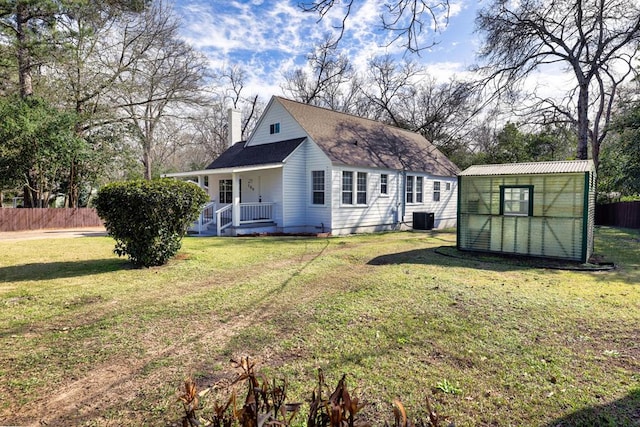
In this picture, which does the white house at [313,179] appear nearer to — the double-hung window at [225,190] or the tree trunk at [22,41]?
the double-hung window at [225,190]

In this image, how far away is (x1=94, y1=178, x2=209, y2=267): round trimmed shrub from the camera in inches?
295

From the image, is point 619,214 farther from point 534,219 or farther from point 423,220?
point 534,219

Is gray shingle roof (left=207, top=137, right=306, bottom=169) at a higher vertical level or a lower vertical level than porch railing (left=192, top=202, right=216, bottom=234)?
higher

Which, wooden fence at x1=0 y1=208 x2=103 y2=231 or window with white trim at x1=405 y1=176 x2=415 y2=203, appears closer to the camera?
wooden fence at x1=0 y1=208 x2=103 y2=231

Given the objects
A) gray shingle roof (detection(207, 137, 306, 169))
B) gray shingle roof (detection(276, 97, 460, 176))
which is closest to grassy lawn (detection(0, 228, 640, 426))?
gray shingle roof (detection(207, 137, 306, 169))

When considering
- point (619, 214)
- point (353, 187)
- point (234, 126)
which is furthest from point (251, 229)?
point (619, 214)

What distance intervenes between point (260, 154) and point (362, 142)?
553cm

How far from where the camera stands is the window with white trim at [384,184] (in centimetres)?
1764

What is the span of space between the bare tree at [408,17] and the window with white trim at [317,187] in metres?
11.0

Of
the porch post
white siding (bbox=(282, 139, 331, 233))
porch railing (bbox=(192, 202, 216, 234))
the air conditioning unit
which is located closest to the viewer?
the porch post

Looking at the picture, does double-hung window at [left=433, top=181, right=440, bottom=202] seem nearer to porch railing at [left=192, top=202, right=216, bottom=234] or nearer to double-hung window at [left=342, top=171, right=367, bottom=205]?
double-hung window at [left=342, top=171, right=367, bottom=205]

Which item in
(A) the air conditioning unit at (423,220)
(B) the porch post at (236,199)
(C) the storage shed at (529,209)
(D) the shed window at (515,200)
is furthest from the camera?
(A) the air conditioning unit at (423,220)

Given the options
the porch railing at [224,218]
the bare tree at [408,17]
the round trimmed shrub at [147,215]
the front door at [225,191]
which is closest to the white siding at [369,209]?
the porch railing at [224,218]

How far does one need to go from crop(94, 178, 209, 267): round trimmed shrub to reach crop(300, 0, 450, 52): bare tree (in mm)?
5305
